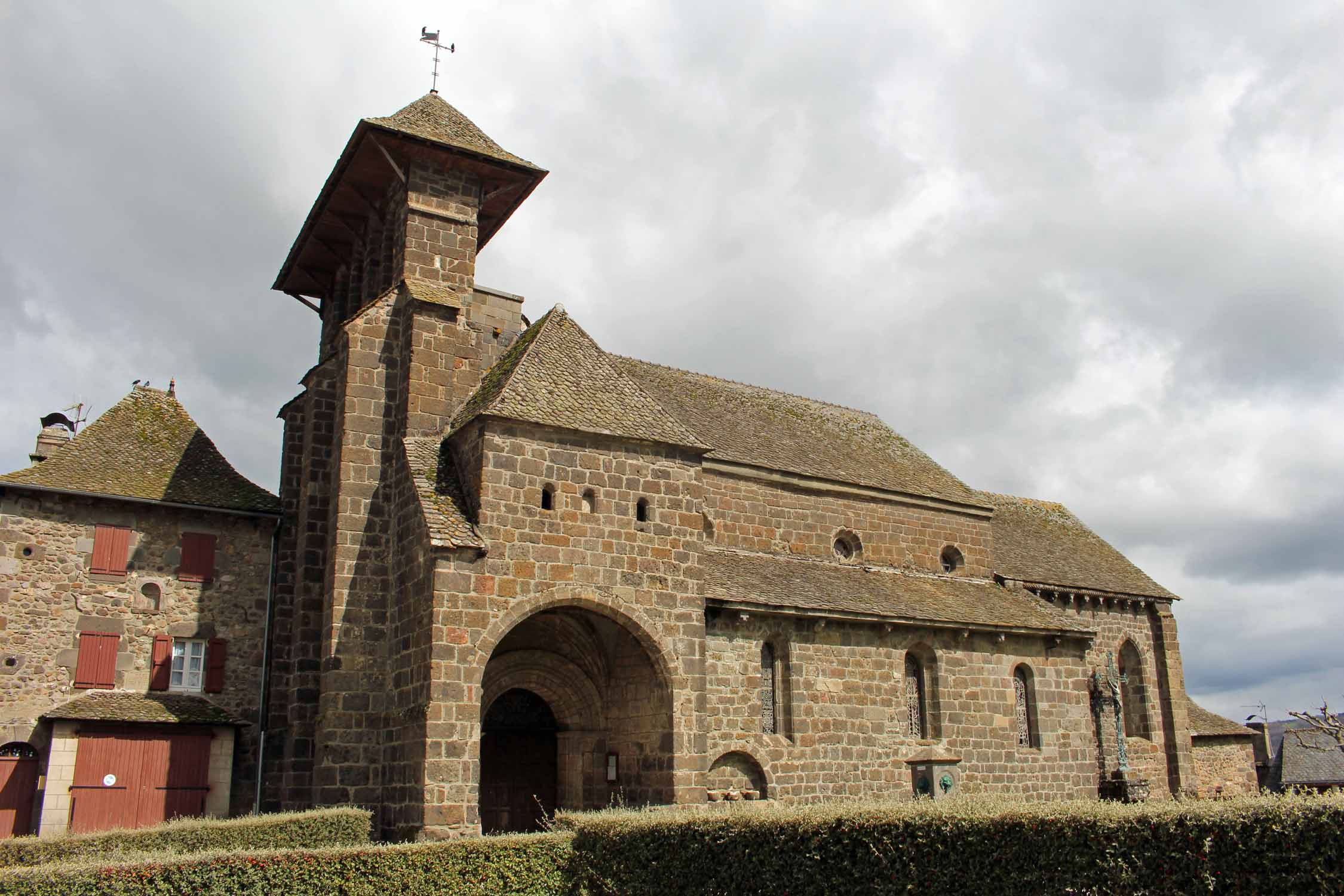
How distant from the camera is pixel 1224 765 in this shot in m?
31.2

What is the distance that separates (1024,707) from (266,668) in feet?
55.0

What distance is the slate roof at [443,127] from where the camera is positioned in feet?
66.9

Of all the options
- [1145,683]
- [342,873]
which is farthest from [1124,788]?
[342,873]

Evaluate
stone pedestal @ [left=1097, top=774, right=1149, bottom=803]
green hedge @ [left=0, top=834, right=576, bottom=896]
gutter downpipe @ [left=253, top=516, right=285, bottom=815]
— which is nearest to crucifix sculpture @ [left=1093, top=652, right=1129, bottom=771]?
stone pedestal @ [left=1097, top=774, right=1149, bottom=803]

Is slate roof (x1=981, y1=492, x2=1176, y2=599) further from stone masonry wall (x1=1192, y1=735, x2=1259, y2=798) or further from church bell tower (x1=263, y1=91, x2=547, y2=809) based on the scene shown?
church bell tower (x1=263, y1=91, x2=547, y2=809)

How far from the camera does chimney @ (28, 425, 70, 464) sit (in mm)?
22453

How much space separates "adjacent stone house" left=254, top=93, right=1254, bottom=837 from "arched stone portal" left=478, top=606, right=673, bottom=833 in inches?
2.2

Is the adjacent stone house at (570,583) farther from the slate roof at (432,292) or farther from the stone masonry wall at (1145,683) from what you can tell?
the stone masonry wall at (1145,683)

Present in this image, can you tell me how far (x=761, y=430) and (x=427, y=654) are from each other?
474 inches

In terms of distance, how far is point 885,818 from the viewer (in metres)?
10.4

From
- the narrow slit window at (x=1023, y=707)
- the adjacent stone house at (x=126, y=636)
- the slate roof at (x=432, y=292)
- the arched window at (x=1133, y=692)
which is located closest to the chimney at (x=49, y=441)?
the adjacent stone house at (x=126, y=636)

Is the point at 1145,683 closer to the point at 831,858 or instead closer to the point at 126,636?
the point at 831,858

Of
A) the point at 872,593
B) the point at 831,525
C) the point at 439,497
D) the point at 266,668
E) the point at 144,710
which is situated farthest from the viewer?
the point at 831,525

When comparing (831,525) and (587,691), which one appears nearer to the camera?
(587,691)
